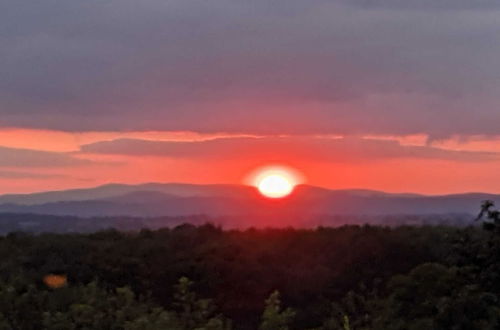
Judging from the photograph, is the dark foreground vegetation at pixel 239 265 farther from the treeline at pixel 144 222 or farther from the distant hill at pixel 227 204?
the distant hill at pixel 227 204

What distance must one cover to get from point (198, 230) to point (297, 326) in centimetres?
520

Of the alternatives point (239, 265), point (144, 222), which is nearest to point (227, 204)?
point (144, 222)

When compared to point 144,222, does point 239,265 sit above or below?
below

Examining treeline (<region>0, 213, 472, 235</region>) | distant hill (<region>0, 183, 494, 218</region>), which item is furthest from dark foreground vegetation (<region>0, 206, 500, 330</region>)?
distant hill (<region>0, 183, 494, 218</region>)

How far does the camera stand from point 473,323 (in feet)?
30.8

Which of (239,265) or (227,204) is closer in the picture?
(239,265)

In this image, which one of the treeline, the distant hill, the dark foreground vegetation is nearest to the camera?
the dark foreground vegetation

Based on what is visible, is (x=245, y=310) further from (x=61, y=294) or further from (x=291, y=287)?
(x=61, y=294)

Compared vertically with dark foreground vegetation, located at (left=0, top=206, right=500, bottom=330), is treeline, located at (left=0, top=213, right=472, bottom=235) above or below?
above

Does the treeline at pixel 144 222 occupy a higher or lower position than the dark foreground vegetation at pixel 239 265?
higher

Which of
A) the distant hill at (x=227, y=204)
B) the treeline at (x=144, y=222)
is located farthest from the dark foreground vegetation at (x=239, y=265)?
the distant hill at (x=227, y=204)

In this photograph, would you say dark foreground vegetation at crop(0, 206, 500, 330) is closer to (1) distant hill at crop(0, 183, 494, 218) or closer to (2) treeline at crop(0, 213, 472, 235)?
(2) treeline at crop(0, 213, 472, 235)

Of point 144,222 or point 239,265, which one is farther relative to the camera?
point 144,222

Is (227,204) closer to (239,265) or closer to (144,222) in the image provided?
(144,222)
